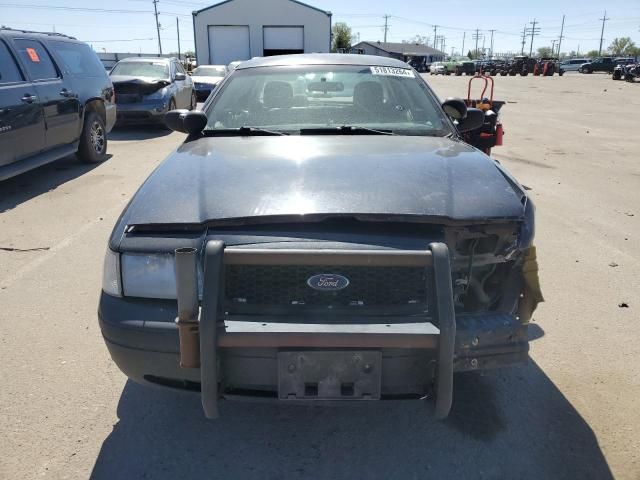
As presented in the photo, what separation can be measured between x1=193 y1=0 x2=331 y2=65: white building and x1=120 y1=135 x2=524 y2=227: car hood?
34702 millimetres

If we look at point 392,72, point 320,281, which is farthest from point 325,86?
point 320,281

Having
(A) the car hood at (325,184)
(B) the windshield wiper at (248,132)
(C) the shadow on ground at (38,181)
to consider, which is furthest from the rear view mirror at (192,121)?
(C) the shadow on ground at (38,181)

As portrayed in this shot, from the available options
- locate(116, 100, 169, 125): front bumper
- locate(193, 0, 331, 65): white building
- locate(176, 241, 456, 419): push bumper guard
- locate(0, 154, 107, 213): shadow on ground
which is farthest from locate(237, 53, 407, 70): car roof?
locate(193, 0, 331, 65): white building

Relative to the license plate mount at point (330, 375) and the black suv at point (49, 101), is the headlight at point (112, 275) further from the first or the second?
the black suv at point (49, 101)

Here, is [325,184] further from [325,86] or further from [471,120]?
[471,120]

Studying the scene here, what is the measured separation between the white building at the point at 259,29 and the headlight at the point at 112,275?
35508mm

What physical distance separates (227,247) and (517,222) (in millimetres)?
1193

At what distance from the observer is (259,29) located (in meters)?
36.0

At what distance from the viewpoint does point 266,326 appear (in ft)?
6.27

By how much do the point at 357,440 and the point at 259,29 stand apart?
1460 inches

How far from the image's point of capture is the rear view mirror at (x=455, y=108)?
3.90 meters

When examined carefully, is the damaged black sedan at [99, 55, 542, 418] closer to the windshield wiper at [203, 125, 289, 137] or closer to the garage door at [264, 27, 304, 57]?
the windshield wiper at [203, 125, 289, 137]

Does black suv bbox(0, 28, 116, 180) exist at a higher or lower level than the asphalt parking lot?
higher

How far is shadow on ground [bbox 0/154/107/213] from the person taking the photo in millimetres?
6461
